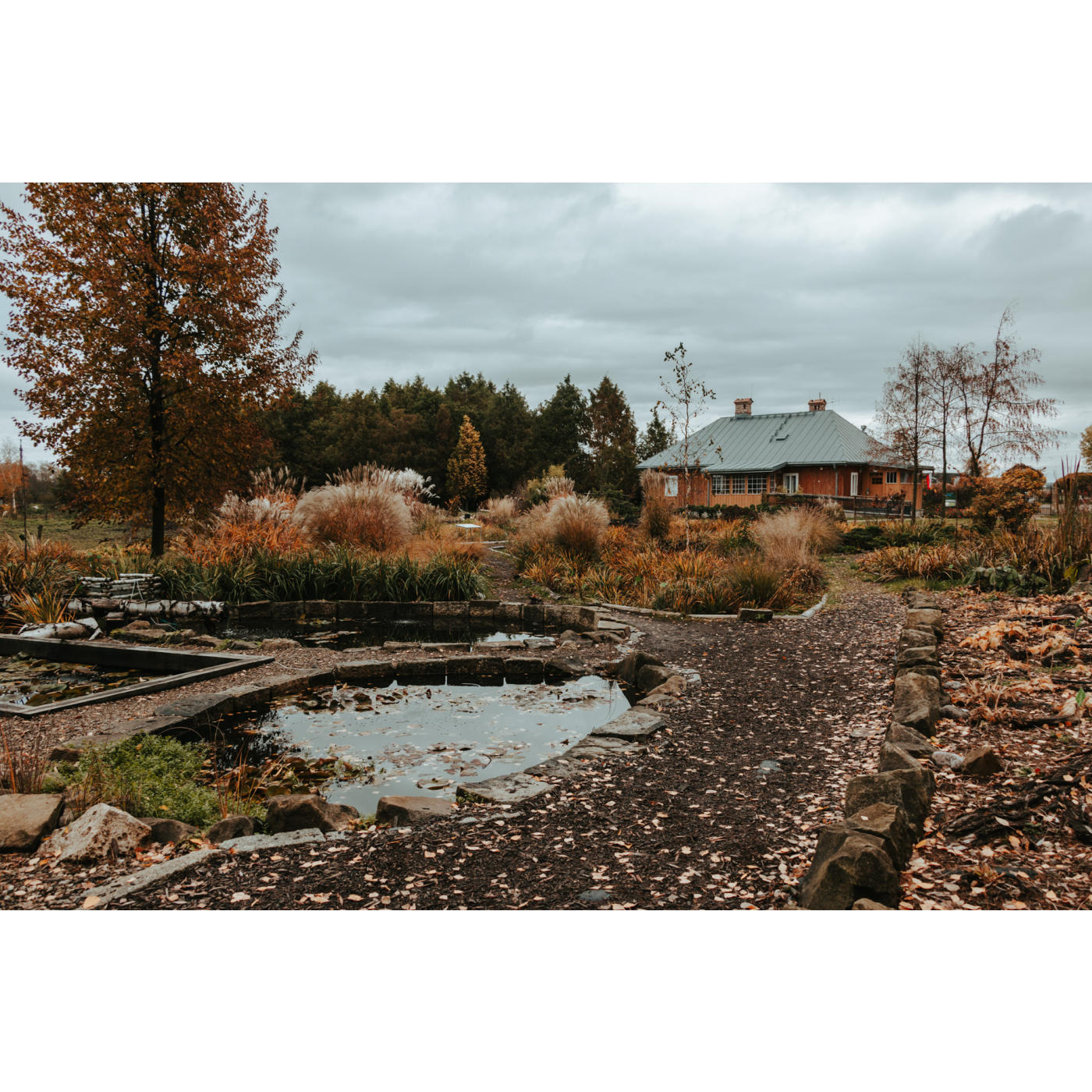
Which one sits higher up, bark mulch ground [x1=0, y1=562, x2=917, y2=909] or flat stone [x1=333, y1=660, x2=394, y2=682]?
flat stone [x1=333, y1=660, x2=394, y2=682]

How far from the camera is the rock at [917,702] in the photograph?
3.32 m

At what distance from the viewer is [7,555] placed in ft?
27.6

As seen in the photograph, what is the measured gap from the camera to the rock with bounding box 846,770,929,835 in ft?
7.74

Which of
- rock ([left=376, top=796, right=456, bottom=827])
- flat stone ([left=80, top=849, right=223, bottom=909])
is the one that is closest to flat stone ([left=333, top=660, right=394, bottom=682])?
rock ([left=376, top=796, right=456, bottom=827])

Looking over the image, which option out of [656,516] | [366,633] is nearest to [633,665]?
[366,633]

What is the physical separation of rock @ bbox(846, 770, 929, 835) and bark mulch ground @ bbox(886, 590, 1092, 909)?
0.06m

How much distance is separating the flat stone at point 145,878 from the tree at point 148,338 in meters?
7.43

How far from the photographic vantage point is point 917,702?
355cm

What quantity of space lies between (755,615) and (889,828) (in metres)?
5.28

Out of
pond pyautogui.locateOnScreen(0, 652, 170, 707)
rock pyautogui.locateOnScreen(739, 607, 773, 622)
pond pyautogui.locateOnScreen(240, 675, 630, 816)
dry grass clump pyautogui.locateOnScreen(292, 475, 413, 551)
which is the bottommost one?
pond pyautogui.locateOnScreen(240, 675, 630, 816)

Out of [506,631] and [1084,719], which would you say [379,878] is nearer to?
[1084,719]

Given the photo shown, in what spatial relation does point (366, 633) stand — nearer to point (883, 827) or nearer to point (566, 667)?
point (566, 667)

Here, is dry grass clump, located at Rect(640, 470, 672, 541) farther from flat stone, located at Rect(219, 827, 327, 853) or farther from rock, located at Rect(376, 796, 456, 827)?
flat stone, located at Rect(219, 827, 327, 853)

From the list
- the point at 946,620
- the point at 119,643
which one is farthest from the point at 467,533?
the point at 946,620
